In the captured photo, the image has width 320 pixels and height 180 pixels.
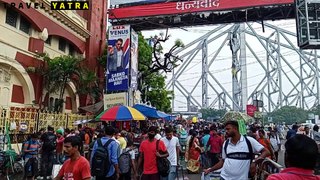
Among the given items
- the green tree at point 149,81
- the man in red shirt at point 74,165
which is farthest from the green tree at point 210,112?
the man in red shirt at point 74,165

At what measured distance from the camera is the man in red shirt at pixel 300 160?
5.62ft

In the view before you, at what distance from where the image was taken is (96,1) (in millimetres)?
21438

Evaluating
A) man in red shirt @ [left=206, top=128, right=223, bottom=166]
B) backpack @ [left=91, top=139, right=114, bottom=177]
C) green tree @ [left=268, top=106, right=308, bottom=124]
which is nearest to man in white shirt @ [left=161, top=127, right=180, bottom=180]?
backpack @ [left=91, top=139, right=114, bottom=177]

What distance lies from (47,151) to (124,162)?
3.49 meters

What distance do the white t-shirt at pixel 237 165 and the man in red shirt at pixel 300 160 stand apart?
6.47ft

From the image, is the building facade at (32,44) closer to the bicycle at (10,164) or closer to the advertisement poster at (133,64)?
the advertisement poster at (133,64)

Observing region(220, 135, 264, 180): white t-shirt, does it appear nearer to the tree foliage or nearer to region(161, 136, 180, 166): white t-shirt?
region(161, 136, 180, 166): white t-shirt

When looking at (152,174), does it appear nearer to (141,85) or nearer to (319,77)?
(141,85)

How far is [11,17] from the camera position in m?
13.6

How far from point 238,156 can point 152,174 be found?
1.96m

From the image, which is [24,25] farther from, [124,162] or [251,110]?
[251,110]

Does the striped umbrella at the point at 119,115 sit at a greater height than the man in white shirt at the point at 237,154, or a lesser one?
greater

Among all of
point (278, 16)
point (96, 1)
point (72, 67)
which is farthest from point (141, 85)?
point (278, 16)

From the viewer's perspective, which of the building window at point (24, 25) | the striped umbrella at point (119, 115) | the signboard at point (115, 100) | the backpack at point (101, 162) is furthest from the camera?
the signboard at point (115, 100)
